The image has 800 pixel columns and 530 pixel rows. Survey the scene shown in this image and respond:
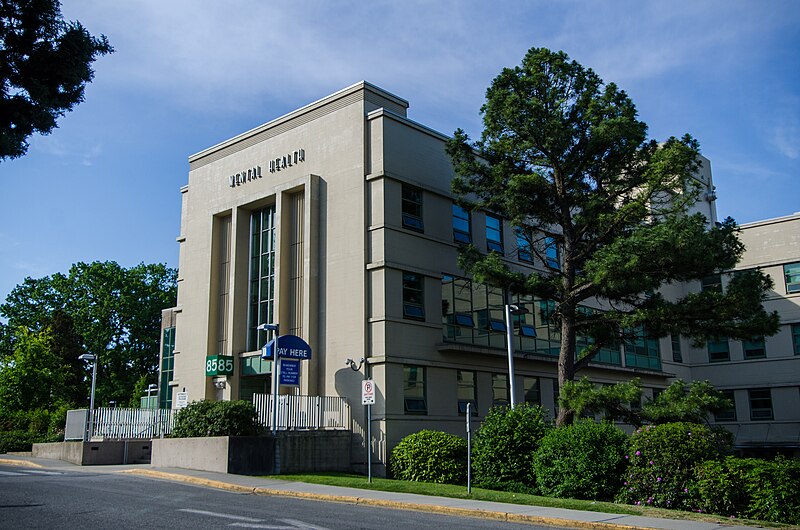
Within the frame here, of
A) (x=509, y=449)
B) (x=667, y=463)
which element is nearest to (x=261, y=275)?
(x=509, y=449)

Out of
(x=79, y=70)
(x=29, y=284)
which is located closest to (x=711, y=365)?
(x=79, y=70)

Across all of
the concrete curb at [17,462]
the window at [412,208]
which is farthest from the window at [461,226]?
the concrete curb at [17,462]

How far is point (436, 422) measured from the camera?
27562mm

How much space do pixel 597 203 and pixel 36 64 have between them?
16.8 m

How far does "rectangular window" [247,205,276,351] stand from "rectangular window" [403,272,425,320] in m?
5.78

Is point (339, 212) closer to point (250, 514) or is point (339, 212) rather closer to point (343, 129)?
point (343, 129)

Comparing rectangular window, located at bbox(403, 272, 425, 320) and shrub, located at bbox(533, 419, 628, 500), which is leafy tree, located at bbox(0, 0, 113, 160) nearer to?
shrub, located at bbox(533, 419, 628, 500)

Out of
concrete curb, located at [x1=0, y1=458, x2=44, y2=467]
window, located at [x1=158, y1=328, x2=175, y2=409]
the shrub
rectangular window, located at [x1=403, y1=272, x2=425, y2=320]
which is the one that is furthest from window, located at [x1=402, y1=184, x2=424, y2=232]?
window, located at [x1=158, y1=328, x2=175, y2=409]

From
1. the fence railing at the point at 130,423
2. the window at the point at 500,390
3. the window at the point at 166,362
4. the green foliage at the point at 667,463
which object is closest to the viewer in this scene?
the green foliage at the point at 667,463

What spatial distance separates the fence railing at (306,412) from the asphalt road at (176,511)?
617 cm

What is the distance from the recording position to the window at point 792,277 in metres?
40.4

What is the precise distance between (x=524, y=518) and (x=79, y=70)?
1135cm

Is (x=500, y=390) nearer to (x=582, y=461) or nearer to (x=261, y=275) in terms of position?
(x=261, y=275)

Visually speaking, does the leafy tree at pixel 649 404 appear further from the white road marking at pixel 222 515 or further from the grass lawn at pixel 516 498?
the white road marking at pixel 222 515
